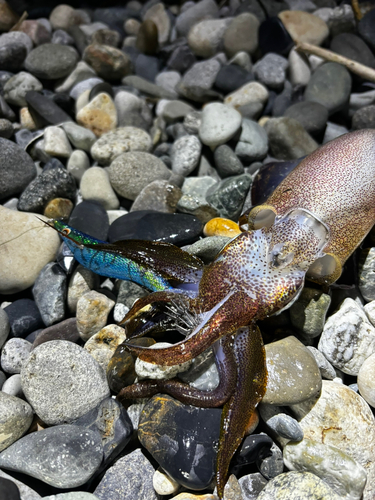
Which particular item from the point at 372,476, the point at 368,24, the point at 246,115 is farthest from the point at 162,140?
the point at 372,476

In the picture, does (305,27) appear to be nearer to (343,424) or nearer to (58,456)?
(343,424)

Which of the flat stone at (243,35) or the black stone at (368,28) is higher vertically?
the black stone at (368,28)

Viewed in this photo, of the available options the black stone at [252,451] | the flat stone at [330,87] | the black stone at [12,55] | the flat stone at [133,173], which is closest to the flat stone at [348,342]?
the black stone at [252,451]

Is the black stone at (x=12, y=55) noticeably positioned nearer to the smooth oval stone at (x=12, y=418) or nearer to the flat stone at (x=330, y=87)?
the flat stone at (x=330, y=87)

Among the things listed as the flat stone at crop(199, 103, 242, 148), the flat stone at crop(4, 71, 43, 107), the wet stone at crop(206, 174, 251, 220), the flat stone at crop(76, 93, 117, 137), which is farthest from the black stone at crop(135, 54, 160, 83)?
the wet stone at crop(206, 174, 251, 220)

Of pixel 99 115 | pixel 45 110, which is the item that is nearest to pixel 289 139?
pixel 99 115

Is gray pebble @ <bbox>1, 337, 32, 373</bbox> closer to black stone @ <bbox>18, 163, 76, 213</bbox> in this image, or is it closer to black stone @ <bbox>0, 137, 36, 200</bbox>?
black stone @ <bbox>18, 163, 76, 213</bbox>
